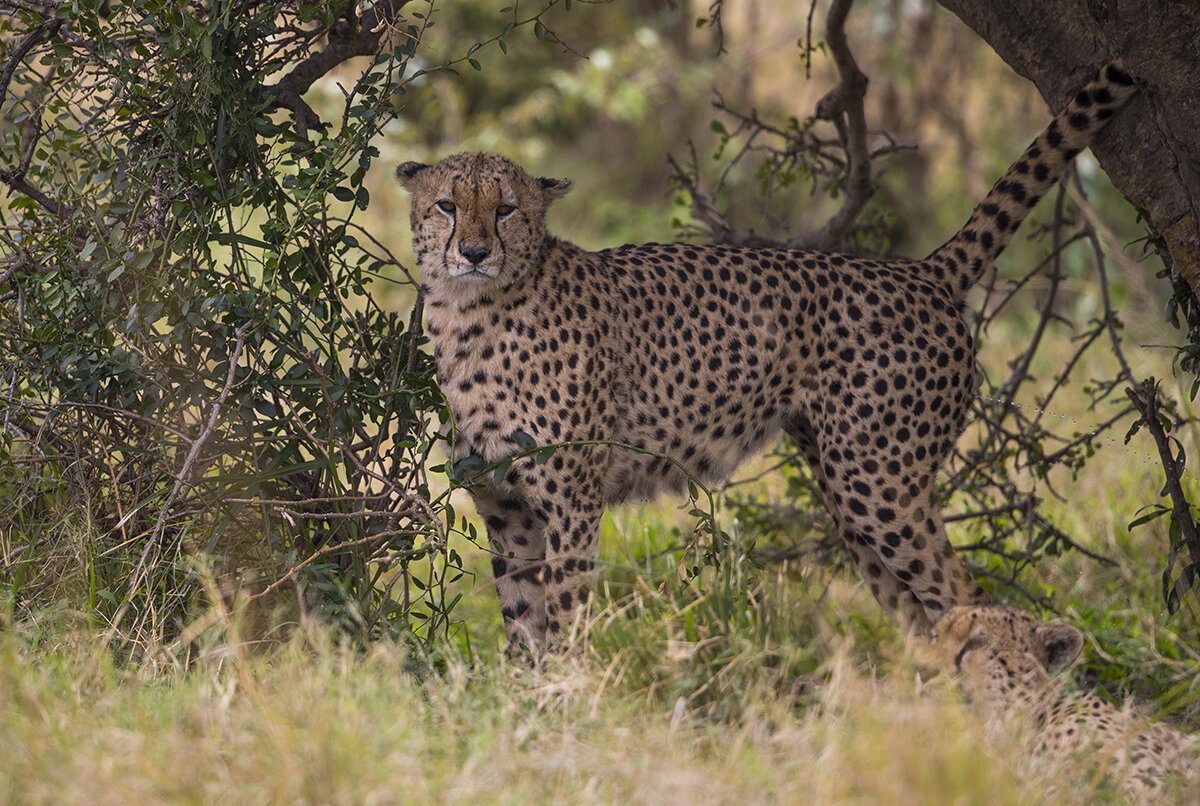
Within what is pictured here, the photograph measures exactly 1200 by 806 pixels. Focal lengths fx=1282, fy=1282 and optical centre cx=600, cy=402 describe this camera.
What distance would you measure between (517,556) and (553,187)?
4.07 feet

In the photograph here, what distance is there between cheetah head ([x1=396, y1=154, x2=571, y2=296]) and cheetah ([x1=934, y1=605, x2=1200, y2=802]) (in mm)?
1702

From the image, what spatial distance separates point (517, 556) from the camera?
4312 mm

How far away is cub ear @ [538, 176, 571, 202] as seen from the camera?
14.0 feet

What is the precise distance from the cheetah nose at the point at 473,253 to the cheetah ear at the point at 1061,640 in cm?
191

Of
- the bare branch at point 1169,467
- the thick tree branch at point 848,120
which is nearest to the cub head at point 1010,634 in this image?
the bare branch at point 1169,467

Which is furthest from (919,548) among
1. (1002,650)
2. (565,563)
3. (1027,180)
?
(1027,180)

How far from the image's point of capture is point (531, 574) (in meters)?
4.33

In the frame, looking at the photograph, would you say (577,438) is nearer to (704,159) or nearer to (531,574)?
(531,574)

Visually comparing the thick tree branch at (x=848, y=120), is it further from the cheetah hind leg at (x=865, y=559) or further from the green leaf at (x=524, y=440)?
the green leaf at (x=524, y=440)

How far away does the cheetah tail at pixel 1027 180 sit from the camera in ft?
13.2

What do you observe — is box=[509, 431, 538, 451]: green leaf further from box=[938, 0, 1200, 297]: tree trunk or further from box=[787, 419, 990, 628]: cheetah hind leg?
box=[938, 0, 1200, 297]: tree trunk

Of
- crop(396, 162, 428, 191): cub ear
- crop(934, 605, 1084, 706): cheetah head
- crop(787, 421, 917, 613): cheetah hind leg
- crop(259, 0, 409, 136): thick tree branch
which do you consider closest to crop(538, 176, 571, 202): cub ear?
crop(396, 162, 428, 191): cub ear

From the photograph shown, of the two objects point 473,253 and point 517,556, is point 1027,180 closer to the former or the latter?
point 473,253

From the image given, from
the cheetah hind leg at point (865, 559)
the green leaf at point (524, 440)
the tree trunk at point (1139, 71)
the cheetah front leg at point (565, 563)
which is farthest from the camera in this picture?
the cheetah hind leg at point (865, 559)
